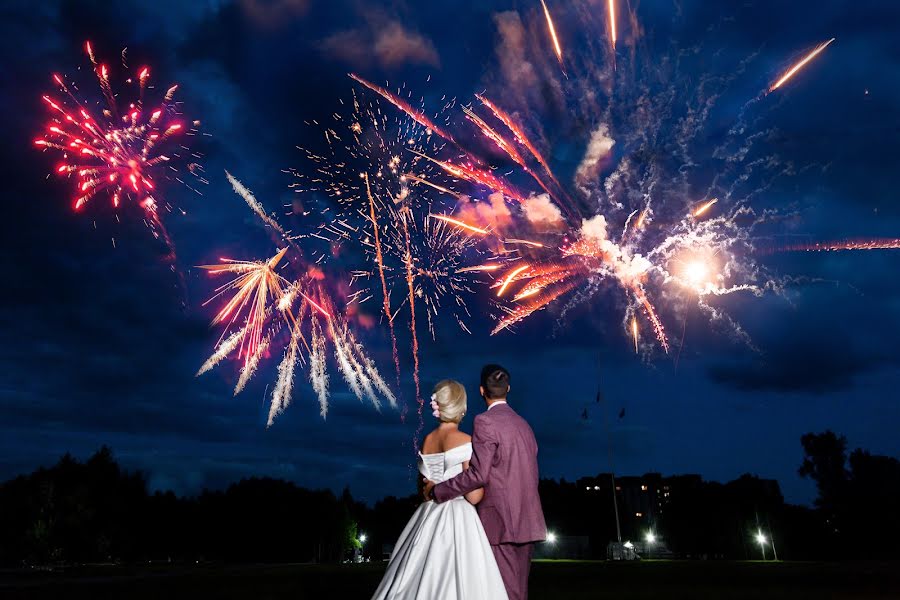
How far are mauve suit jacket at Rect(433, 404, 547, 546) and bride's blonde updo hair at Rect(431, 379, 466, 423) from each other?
1.80 feet

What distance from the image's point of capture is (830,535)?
6700cm

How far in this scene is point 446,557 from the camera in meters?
5.30

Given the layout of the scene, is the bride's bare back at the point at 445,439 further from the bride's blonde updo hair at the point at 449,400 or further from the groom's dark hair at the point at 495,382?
the groom's dark hair at the point at 495,382

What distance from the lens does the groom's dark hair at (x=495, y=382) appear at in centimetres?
559

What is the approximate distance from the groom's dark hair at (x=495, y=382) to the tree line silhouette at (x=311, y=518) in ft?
215

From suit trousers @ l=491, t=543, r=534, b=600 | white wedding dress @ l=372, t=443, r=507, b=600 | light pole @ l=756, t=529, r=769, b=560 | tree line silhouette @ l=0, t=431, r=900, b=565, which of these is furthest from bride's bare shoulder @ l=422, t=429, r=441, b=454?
light pole @ l=756, t=529, r=769, b=560

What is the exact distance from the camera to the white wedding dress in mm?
5156

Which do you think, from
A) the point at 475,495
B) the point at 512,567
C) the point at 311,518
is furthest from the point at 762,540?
the point at 475,495

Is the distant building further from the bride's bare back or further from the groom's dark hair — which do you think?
the groom's dark hair

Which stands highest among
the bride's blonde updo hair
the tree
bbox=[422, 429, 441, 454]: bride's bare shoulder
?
the tree

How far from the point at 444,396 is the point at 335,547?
4762 inches

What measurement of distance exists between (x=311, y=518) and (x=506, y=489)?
116000 mm

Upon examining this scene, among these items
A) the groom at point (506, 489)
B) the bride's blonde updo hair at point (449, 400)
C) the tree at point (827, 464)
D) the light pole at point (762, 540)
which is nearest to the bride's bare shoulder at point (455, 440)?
the bride's blonde updo hair at point (449, 400)

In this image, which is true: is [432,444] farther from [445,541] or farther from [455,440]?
[445,541]
